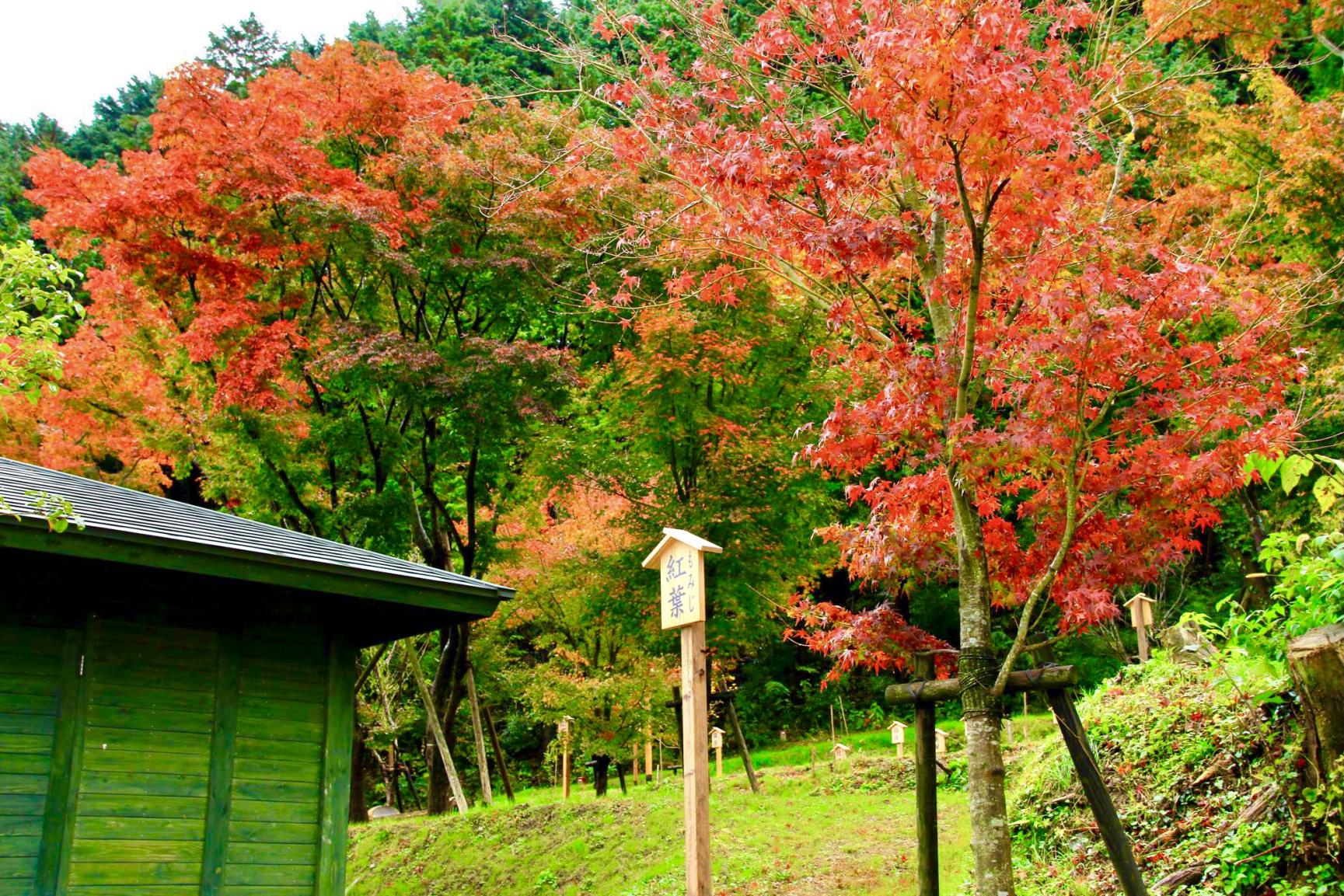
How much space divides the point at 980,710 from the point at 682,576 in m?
2.08

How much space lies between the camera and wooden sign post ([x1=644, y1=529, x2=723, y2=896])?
6047 millimetres

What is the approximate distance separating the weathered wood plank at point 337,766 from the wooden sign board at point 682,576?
2.29 metres

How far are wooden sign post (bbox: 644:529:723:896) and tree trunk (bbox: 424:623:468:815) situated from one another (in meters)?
9.34

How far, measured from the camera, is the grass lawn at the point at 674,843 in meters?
8.92

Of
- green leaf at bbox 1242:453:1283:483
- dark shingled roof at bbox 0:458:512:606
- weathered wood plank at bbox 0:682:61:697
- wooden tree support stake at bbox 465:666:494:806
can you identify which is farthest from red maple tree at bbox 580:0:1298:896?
wooden tree support stake at bbox 465:666:494:806

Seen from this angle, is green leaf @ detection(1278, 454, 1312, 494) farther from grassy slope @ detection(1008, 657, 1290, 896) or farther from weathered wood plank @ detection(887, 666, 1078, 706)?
grassy slope @ detection(1008, 657, 1290, 896)

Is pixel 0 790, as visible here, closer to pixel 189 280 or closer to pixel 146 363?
pixel 189 280

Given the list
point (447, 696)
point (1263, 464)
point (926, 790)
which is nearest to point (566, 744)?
point (447, 696)

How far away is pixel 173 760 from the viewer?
634cm

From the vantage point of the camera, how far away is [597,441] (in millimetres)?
13875

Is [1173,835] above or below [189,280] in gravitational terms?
below

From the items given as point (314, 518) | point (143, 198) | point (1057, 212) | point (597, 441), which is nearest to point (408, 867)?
point (314, 518)

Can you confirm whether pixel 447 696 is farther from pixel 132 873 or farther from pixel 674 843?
pixel 132 873

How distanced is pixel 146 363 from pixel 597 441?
704 centimetres
